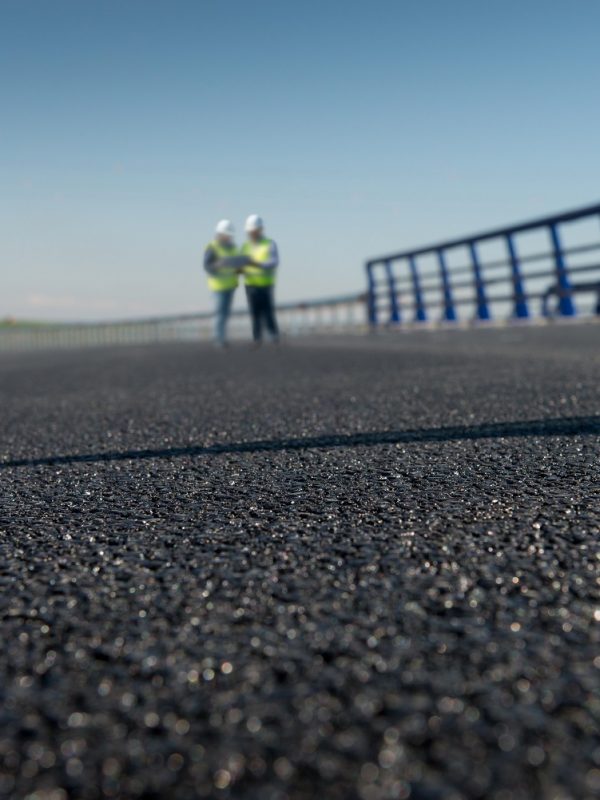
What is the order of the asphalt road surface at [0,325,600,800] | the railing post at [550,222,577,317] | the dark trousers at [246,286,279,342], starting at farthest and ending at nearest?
the dark trousers at [246,286,279,342] → the railing post at [550,222,577,317] → the asphalt road surface at [0,325,600,800]

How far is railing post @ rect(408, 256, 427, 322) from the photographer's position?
14.3 metres

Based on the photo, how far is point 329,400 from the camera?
4.04 m

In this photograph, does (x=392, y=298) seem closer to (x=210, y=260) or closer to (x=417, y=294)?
(x=417, y=294)

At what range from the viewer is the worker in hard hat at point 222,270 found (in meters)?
10.6

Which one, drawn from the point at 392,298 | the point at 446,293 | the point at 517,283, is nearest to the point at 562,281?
the point at 517,283

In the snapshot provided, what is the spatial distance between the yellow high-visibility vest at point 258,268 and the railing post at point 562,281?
329 centimetres

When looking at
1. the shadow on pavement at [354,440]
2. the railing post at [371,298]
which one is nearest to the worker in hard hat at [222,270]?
the railing post at [371,298]

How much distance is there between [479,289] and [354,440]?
10.2 metres

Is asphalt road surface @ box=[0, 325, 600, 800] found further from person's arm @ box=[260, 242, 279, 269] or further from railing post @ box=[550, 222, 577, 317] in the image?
railing post @ box=[550, 222, 577, 317]

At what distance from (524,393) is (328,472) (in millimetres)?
1841

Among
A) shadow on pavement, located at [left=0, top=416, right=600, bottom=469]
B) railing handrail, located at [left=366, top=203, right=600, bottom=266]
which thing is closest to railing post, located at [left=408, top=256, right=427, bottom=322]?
railing handrail, located at [left=366, top=203, right=600, bottom=266]

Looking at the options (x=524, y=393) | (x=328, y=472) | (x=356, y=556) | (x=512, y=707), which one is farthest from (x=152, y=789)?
(x=524, y=393)

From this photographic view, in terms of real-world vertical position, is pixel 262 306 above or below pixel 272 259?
below

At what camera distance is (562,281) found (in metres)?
10.7
